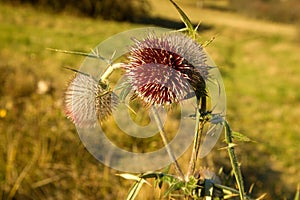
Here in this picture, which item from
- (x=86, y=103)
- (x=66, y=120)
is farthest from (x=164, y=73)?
(x=66, y=120)

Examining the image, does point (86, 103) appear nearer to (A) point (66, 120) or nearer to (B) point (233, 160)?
(B) point (233, 160)

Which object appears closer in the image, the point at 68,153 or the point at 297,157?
the point at 68,153

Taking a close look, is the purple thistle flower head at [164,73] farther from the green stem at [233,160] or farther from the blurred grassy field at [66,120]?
the blurred grassy field at [66,120]

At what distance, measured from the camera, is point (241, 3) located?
1702cm

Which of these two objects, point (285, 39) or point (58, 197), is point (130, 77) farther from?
point (285, 39)

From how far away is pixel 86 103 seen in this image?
0.78m

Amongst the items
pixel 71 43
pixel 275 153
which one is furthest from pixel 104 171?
Result: pixel 71 43

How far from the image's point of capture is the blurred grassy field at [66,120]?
2.30 m

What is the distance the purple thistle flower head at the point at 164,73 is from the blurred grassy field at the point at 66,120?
0.63ft

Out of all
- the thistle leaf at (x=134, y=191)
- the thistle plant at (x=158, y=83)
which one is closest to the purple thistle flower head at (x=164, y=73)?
the thistle plant at (x=158, y=83)

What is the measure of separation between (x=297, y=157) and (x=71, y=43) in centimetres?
440

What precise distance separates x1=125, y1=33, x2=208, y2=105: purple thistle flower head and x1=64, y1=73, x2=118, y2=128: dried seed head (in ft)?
0.22

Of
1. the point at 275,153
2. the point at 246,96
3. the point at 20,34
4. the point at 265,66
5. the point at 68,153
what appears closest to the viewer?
the point at 68,153

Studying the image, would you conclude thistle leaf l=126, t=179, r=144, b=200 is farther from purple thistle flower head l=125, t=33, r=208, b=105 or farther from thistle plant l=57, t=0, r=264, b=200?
purple thistle flower head l=125, t=33, r=208, b=105
